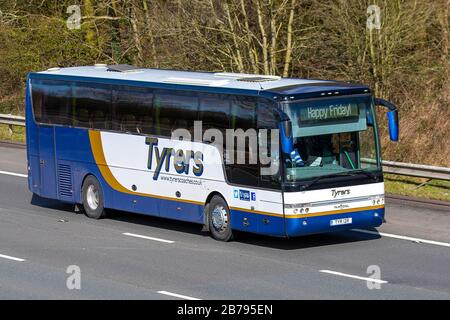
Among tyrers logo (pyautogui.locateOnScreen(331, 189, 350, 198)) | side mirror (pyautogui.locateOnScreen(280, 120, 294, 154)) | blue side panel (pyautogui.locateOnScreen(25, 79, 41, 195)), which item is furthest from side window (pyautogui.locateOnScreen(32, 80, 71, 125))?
tyrers logo (pyautogui.locateOnScreen(331, 189, 350, 198))

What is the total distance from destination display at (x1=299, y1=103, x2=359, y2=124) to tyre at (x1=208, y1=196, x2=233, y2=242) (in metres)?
2.22

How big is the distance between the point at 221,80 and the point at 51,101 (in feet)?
15.2

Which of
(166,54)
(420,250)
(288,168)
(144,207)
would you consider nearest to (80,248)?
(144,207)

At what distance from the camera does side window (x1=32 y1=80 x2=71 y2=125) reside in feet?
70.4

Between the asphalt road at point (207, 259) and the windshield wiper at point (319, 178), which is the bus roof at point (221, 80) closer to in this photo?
the windshield wiper at point (319, 178)

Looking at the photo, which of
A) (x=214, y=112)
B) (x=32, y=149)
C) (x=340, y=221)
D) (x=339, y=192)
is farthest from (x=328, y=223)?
(x=32, y=149)

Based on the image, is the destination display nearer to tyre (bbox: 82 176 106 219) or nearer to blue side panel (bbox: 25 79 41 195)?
tyre (bbox: 82 176 106 219)

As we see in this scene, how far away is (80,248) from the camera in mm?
17812

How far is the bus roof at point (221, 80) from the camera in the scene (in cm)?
1742

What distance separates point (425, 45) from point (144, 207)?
13.4 meters

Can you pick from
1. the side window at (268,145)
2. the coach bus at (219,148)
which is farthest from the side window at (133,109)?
the side window at (268,145)

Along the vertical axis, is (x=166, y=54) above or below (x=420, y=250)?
above

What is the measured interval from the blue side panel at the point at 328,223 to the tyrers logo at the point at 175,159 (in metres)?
2.32

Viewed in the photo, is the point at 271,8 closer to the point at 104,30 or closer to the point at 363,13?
the point at 363,13
